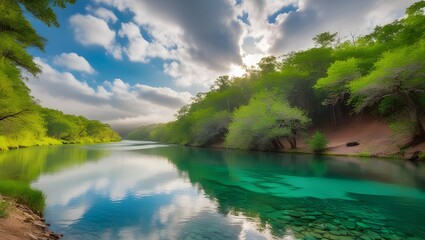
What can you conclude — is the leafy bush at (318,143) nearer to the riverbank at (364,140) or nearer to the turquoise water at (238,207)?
the riverbank at (364,140)

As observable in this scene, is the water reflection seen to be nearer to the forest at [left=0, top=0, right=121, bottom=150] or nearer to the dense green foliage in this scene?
the forest at [left=0, top=0, right=121, bottom=150]

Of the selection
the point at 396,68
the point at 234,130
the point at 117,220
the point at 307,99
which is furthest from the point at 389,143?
the point at 117,220

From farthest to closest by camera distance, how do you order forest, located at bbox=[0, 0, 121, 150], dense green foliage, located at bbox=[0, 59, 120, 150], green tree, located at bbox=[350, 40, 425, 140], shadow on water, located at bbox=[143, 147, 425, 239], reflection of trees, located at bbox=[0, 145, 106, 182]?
green tree, located at bbox=[350, 40, 425, 140], dense green foliage, located at bbox=[0, 59, 120, 150], reflection of trees, located at bbox=[0, 145, 106, 182], forest, located at bbox=[0, 0, 121, 150], shadow on water, located at bbox=[143, 147, 425, 239]

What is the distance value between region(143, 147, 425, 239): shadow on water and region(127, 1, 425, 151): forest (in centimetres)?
1044

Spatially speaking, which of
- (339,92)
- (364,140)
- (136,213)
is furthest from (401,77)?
(136,213)

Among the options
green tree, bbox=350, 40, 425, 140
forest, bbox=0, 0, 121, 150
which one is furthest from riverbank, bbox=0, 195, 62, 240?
green tree, bbox=350, 40, 425, 140

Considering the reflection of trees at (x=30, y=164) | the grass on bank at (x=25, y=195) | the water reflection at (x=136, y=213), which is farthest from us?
the reflection of trees at (x=30, y=164)

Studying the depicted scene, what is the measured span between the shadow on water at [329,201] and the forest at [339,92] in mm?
10445

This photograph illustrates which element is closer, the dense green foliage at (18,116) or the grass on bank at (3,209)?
the grass on bank at (3,209)

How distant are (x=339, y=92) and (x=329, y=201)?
35751 mm

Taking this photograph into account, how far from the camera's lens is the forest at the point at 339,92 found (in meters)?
25.8

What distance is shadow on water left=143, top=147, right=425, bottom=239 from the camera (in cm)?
788

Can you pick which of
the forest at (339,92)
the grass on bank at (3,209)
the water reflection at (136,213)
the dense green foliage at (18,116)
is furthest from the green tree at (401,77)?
the dense green foliage at (18,116)

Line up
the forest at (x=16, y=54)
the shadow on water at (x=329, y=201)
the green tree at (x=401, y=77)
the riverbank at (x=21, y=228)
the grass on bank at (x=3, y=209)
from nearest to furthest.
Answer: the riverbank at (x=21, y=228), the grass on bank at (x=3, y=209), the shadow on water at (x=329, y=201), the forest at (x=16, y=54), the green tree at (x=401, y=77)
